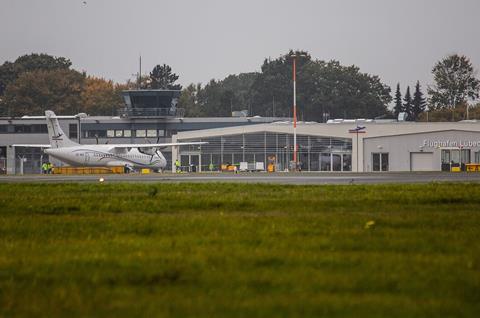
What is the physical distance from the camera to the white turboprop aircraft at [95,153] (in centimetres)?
9738

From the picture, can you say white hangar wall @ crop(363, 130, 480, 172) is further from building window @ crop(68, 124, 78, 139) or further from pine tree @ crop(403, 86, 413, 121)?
pine tree @ crop(403, 86, 413, 121)

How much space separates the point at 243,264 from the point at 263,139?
321 feet

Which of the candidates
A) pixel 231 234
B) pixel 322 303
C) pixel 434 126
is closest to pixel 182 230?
pixel 231 234

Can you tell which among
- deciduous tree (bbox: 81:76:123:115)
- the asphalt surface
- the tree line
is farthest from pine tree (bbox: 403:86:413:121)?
the asphalt surface

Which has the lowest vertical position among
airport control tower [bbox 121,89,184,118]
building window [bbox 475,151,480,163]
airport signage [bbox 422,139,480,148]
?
building window [bbox 475,151,480,163]

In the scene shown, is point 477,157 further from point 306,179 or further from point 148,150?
point 306,179

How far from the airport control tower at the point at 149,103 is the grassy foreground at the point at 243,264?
363 ft

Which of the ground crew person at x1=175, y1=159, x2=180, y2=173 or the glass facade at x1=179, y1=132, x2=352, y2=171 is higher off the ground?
the glass facade at x1=179, y1=132, x2=352, y2=171

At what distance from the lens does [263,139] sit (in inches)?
4360

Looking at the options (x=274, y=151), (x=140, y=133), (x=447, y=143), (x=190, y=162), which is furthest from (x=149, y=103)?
(x=447, y=143)

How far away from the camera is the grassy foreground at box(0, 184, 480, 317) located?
10.2m

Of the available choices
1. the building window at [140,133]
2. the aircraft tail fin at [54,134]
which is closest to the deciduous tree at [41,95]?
the building window at [140,133]

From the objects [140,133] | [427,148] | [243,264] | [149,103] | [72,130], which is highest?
[149,103]

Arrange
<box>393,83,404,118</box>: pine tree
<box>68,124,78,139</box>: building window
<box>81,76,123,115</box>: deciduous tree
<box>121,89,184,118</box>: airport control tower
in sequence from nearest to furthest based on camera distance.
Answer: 1. <box>68,124,78,139</box>: building window
2. <box>121,89,184,118</box>: airport control tower
3. <box>81,76,123,115</box>: deciduous tree
4. <box>393,83,404,118</box>: pine tree
